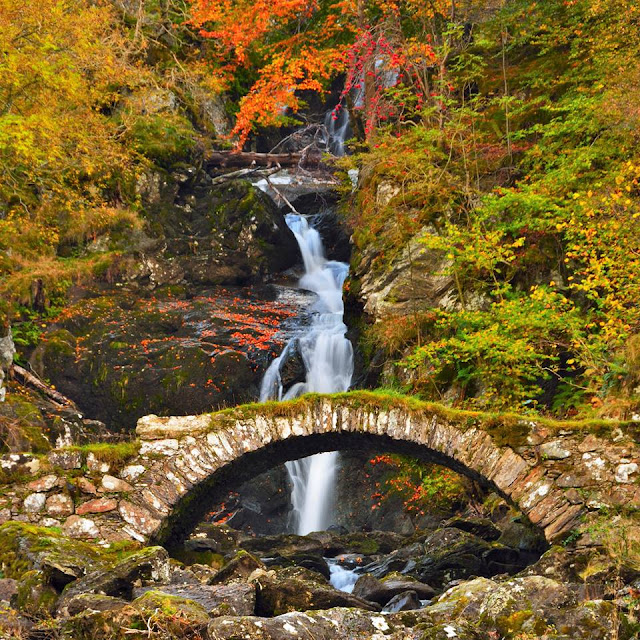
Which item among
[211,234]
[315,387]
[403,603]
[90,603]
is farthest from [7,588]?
[211,234]

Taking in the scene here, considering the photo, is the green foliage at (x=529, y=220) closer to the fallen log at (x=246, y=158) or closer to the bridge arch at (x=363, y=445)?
the bridge arch at (x=363, y=445)

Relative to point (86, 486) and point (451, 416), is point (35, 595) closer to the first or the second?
point (86, 486)

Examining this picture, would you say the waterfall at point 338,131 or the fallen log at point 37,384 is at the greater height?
the waterfall at point 338,131

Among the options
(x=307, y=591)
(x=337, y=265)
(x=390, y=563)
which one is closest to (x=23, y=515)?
(x=307, y=591)

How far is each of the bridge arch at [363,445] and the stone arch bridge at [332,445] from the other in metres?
0.01

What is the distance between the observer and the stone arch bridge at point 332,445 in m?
7.30

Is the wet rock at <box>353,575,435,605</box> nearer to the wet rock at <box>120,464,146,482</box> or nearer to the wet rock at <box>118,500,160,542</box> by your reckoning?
the wet rock at <box>118,500,160,542</box>

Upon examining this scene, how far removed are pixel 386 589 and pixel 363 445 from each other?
195cm

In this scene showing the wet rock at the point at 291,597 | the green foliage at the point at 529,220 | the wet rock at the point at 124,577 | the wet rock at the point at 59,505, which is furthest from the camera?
the green foliage at the point at 529,220

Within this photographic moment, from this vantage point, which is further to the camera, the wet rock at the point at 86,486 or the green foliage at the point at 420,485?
the green foliage at the point at 420,485

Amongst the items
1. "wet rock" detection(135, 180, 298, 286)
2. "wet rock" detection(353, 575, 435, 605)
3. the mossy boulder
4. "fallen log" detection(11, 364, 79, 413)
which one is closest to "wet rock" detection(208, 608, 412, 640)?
the mossy boulder

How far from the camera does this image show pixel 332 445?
898cm

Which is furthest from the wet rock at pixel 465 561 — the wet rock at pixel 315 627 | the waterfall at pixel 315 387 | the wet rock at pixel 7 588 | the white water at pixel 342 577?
the wet rock at pixel 7 588

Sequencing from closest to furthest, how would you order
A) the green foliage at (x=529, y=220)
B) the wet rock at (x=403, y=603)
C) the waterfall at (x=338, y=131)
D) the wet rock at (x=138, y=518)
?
the wet rock at (x=138, y=518) → the wet rock at (x=403, y=603) → the green foliage at (x=529, y=220) → the waterfall at (x=338, y=131)
